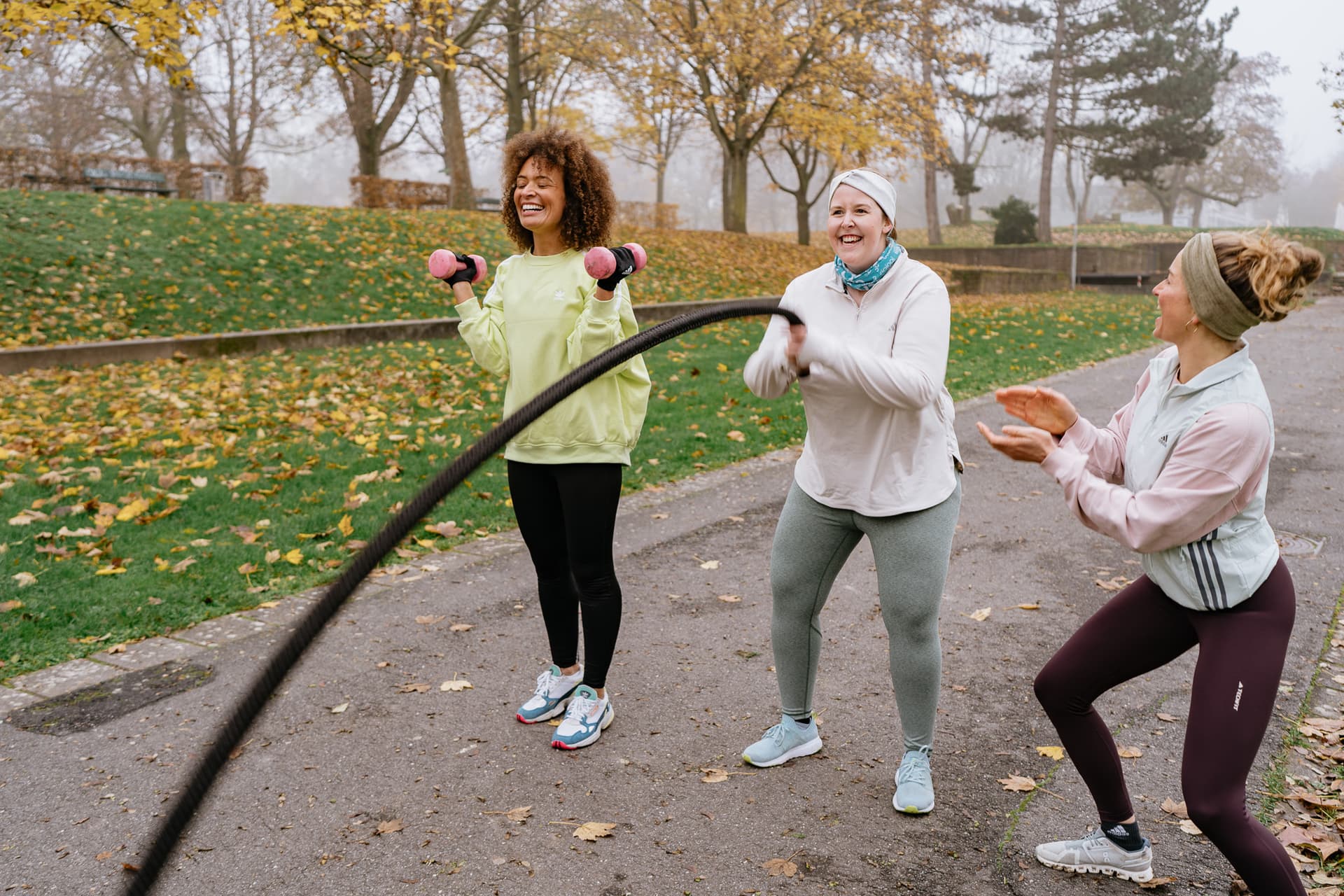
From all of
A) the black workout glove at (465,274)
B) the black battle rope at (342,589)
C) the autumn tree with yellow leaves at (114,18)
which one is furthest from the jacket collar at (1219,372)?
the autumn tree with yellow leaves at (114,18)

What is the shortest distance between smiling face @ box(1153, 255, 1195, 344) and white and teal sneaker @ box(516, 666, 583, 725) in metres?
2.51

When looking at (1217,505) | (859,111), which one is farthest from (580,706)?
(859,111)

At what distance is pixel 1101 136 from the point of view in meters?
43.6

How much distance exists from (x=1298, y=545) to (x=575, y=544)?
4.93 m

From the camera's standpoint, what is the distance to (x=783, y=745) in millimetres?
3740

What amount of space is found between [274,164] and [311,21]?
11926 centimetres

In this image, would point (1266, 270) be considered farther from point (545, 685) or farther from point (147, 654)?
point (147, 654)

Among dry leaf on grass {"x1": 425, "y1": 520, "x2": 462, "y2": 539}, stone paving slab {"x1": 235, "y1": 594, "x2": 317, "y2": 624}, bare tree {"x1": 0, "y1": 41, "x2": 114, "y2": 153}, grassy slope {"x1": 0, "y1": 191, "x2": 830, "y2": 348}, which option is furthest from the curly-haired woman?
bare tree {"x1": 0, "y1": 41, "x2": 114, "y2": 153}

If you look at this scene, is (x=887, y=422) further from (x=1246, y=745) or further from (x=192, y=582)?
(x=192, y=582)

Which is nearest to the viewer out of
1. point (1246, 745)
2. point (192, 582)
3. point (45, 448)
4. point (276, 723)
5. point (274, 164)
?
point (1246, 745)

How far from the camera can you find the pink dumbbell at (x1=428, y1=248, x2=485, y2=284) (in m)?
3.59

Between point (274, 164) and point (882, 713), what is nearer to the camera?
point (882, 713)

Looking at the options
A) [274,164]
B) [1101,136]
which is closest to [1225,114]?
[1101,136]

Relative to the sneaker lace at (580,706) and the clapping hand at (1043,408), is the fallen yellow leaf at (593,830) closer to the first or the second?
the sneaker lace at (580,706)
